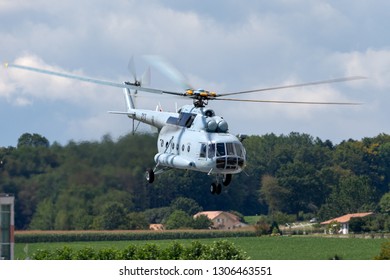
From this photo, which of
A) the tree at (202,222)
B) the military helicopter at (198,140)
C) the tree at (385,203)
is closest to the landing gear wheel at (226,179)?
the military helicopter at (198,140)

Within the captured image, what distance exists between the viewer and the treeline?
82.4 meters

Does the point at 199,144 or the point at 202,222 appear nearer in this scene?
the point at 199,144

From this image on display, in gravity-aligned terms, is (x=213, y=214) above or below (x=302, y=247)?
above

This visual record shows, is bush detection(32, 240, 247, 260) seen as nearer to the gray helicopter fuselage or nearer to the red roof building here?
the red roof building

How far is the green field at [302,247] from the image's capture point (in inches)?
5468

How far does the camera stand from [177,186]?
456ft

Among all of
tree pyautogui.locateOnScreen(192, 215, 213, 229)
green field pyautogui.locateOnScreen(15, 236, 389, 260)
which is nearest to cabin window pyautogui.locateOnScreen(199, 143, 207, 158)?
green field pyautogui.locateOnScreen(15, 236, 389, 260)

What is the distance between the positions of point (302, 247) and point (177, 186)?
1746 cm

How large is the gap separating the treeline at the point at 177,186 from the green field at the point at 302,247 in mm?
4408

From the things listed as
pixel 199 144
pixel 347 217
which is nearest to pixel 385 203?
pixel 347 217

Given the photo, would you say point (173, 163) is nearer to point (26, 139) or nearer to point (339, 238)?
point (26, 139)

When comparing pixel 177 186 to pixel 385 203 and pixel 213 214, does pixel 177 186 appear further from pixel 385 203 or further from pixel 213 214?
pixel 385 203

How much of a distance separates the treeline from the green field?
4408 mm

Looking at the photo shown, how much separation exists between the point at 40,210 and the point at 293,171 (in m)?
80.8
